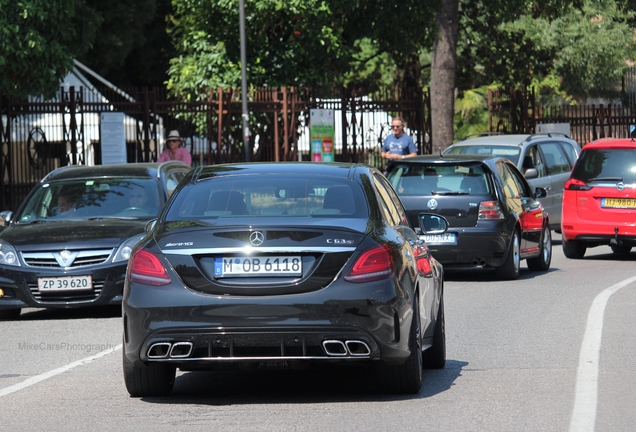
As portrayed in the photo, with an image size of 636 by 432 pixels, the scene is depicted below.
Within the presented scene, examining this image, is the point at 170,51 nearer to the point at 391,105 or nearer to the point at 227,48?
the point at 227,48

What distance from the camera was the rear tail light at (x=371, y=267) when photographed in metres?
7.37

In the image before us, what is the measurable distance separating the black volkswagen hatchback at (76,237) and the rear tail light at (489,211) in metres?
3.85

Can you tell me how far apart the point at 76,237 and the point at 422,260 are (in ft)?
16.1

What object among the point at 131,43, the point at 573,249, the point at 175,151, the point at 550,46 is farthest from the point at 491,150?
the point at 131,43

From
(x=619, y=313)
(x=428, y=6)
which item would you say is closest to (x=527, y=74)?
(x=428, y=6)

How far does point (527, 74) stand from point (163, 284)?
102 feet

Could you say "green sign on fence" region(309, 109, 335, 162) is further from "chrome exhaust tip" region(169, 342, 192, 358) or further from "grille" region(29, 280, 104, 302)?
"chrome exhaust tip" region(169, 342, 192, 358)

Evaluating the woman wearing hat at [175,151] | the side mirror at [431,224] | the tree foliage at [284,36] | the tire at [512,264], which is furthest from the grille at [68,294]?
the tree foliage at [284,36]

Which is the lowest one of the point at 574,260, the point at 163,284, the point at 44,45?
the point at 574,260

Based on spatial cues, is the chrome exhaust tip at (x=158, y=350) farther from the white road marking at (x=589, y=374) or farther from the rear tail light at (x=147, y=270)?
the white road marking at (x=589, y=374)

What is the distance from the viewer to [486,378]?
338 inches

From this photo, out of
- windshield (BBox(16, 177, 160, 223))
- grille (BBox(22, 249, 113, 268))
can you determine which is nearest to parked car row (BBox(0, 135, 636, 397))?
grille (BBox(22, 249, 113, 268))

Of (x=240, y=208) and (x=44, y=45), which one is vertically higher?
(x=44, y=45)

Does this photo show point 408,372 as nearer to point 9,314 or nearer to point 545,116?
point 9,314
